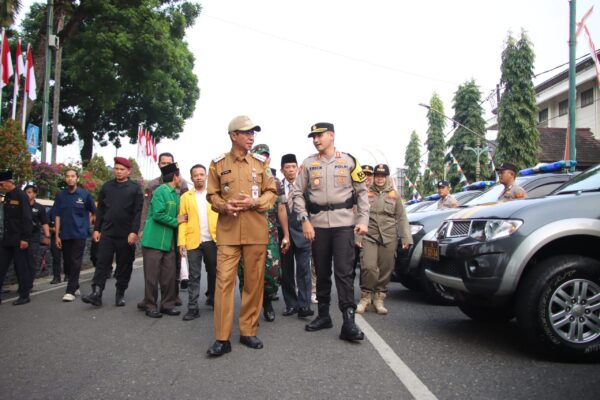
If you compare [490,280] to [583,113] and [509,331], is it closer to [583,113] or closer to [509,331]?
[509,331]

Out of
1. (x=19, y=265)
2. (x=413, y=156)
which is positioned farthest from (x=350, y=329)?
(x=413, y=156)

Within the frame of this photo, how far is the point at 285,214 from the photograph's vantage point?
605 centimetres

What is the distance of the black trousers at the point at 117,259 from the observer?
6.66 metres

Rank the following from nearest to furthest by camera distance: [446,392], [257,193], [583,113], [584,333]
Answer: [446,392]
[584,333]
[257,193]
[583,113]

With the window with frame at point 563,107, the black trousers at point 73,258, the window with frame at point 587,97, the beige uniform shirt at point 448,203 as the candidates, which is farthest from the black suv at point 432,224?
the window with frame at point 563,107

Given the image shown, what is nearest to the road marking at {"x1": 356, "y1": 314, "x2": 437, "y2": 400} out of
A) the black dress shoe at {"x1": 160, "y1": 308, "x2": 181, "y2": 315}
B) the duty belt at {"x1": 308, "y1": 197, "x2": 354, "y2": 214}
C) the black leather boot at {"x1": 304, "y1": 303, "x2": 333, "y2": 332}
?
the black leather boot at {"x1": 304, "y1": 303, "x2": 333, "y2": 332}

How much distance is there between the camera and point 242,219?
4.57m

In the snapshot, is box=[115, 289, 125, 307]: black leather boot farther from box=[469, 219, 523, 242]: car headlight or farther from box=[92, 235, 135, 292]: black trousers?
box=[469, 219, 523, 242]: car headlight

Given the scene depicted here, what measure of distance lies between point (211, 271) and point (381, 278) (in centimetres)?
212

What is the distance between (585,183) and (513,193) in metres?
1.97

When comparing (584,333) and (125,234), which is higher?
(125,234)

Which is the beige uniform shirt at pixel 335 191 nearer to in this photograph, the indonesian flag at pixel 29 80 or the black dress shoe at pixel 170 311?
the black dress shoe at pixel 170 311

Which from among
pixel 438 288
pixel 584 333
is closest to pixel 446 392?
pixel 584 333

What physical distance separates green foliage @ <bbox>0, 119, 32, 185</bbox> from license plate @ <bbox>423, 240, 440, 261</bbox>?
9.25 metres
